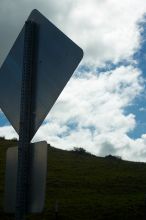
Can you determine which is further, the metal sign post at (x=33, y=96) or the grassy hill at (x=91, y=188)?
the grassy hill at (x=91, y=188)

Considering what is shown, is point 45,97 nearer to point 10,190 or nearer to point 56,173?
point 10,190

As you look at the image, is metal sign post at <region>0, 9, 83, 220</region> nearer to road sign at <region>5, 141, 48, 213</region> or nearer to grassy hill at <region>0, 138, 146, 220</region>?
road sign at <region>5, 141, 48, 213</region>

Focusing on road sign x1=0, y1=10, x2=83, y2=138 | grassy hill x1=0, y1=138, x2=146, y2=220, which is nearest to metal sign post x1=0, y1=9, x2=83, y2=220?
road sign x1=0, y1=10, x2=83, y2=138

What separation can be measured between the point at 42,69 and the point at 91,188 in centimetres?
2602

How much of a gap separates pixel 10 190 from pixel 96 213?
726 inches

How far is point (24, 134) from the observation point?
5.28 metres

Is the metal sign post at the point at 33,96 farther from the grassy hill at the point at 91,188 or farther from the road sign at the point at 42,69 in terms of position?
the grassy hill at the point at 91,188

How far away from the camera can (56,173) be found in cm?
3497

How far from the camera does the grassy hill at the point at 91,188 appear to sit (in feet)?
77.2

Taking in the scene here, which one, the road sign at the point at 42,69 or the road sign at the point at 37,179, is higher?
the road sign at the point at 42,69

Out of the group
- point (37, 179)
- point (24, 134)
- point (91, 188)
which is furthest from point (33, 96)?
point (91, 188)

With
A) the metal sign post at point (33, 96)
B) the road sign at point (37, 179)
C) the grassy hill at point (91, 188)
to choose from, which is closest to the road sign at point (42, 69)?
the metal sign post at point (33, 96)

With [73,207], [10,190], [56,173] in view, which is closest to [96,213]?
[73,207]

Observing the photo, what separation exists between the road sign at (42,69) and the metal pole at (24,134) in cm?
6
